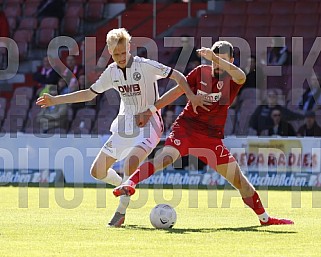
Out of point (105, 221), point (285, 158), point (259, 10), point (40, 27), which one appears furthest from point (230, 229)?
point (40, 27)

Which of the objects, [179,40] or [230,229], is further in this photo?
[179,40]

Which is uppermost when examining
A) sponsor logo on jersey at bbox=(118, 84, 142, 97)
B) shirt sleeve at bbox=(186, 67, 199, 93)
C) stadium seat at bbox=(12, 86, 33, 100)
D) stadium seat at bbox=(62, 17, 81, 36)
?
stadium seat at bbox=(62, 17, 81, 36)

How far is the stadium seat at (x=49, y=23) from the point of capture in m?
25.7

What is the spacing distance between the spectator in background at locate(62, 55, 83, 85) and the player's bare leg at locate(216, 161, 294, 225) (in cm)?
1042

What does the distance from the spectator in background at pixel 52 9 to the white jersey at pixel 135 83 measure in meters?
14.8

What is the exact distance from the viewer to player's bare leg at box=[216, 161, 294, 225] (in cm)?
1131

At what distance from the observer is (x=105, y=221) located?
12.2 metres

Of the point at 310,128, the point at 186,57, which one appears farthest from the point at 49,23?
the point at 310,128

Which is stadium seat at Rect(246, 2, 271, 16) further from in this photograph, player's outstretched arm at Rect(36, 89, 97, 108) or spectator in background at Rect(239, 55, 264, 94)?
player's outstretched arm at Rect(36, 89, 97, 108)

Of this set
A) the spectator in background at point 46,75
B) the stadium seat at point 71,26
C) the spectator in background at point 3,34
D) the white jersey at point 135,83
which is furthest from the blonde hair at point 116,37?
the stadium seat at point 71,26

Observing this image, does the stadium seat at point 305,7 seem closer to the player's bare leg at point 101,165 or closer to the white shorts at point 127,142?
the white shorts at point 127,142

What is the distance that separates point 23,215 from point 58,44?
452 inches

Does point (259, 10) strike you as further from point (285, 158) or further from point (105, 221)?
point (105, 221)

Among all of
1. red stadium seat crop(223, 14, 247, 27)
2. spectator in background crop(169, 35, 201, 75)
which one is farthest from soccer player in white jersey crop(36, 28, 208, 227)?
red stadium seat crop(223, 14, 247, 27)
